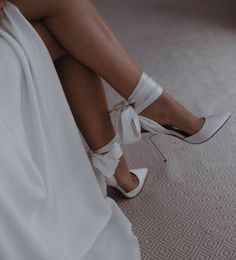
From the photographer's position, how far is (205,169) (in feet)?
3.67

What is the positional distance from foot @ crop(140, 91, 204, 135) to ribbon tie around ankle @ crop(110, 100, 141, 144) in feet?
0.12

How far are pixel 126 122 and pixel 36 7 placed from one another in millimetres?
320

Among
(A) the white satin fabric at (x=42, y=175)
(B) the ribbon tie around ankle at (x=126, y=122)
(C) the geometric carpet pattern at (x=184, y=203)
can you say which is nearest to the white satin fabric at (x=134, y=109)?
(B) the ribbon tie around ankle at (x=126, y=122)

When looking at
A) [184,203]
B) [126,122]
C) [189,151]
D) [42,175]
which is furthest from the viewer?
[189,151]

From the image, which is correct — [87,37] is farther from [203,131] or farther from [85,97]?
[203,131]

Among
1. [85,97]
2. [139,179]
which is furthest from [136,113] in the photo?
[139,179]

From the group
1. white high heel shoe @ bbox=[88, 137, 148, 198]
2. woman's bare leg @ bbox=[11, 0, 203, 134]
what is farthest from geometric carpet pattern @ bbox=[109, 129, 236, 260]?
woman's bare leg @ bbox=[11, 0, 203, 134]

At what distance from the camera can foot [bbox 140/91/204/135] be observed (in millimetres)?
944

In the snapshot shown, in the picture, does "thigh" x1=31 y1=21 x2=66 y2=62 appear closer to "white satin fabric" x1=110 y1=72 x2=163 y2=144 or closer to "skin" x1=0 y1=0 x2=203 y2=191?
"skin" x1=0 y1=0 x2=203 y2=191

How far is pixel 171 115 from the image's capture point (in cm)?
97

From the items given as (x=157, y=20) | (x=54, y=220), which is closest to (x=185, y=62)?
(x=157, y=20)

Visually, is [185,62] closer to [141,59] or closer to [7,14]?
[141,59]

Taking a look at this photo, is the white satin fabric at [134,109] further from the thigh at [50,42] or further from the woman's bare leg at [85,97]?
the thigh at [50,42]

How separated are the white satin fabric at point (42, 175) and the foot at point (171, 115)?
20cm
